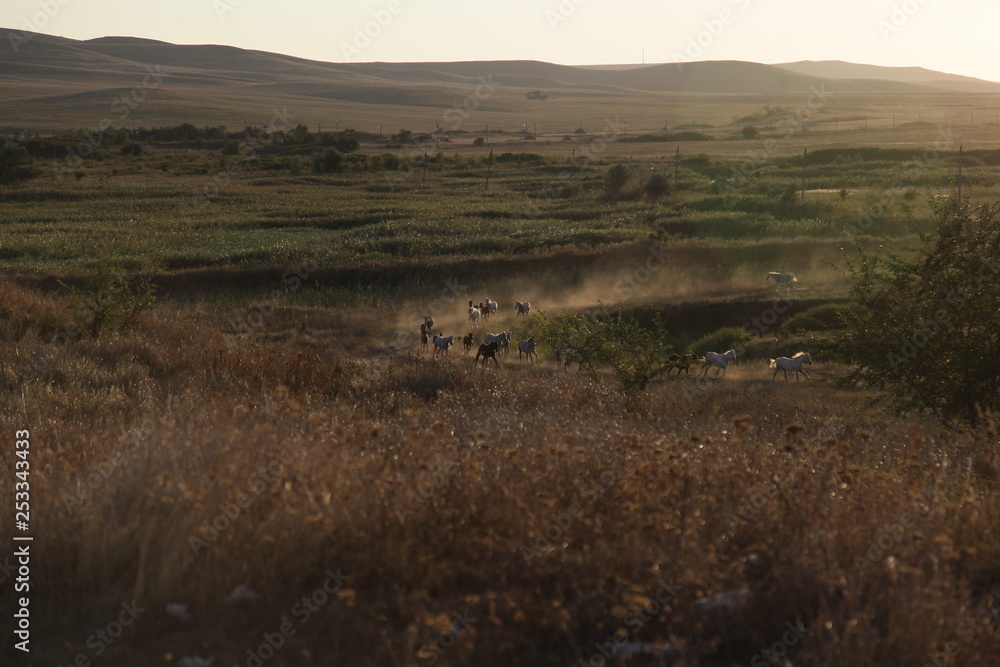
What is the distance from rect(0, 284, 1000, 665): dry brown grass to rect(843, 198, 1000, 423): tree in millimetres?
5944

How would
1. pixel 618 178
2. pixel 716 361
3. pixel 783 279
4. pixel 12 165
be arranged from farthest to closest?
pixel 12 165 → pixel 618 178 → pixel 783 279 → pixel 716 361

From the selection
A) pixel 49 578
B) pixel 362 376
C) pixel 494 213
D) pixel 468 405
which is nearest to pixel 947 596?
pixel 49 578

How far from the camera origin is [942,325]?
40.1 feet

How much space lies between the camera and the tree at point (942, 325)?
38.6ft

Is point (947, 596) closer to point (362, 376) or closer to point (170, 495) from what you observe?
point (170, 495)

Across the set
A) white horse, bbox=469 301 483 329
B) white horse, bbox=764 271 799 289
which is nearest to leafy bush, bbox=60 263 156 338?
white horse, bbox=469 301 483 329

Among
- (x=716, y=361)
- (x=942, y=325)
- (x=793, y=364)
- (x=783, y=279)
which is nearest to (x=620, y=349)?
(x=716, y=361)

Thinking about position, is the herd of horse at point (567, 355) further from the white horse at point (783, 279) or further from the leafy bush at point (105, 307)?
the white horse at point (783, 279)

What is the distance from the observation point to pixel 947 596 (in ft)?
13.6

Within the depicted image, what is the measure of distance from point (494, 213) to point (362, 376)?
3363 cm

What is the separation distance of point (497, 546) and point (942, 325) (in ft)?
32.9

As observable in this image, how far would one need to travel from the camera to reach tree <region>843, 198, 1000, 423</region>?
11766 millimetres

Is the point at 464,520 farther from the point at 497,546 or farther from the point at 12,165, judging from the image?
the point at 12,165

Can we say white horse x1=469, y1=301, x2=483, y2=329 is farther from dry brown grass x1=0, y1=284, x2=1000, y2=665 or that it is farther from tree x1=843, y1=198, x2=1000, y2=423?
dry brown grass x1=0, y1=284, x2=1000, y2=665
